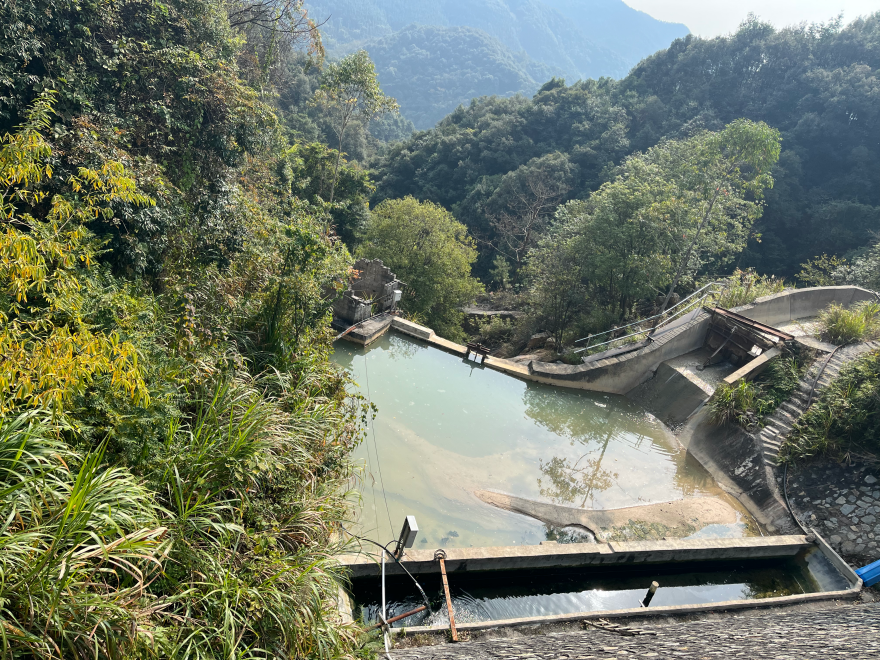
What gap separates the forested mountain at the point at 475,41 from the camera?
99812mm

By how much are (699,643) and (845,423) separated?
6.52 meters

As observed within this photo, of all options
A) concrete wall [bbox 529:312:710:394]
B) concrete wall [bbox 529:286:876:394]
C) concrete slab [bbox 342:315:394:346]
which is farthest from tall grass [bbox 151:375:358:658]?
concrete wall [bbox 529:286:876:394]

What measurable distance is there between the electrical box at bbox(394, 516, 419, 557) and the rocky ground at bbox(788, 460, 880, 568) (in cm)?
684

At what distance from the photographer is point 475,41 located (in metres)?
111

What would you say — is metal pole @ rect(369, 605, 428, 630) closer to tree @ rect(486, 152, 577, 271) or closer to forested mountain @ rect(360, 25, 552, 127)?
tree @ rect(486, 152, 577, 271)

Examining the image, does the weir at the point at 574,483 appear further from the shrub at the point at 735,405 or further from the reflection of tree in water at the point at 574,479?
the shrub at the point at 735,405

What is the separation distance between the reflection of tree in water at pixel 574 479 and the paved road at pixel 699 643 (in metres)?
2.49

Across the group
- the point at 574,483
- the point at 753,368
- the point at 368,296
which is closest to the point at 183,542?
the point at 574,483

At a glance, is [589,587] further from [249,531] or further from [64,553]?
[64,553]

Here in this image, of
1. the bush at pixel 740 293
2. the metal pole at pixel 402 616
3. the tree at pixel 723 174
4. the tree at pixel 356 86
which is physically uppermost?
the tree at pixel 356 86

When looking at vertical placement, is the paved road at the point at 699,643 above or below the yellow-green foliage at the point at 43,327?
below

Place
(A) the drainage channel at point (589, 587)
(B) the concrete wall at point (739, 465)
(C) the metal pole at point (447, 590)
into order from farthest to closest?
(B) the concrete wall at point (739, 465)
(A) the drainage channel at point (589, 587)
(C) the metal pole at point (447, 590)

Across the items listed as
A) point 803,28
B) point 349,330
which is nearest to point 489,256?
point 349,330

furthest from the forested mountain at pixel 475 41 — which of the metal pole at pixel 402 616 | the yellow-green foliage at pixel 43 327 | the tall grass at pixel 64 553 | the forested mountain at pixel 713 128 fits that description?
the tall grass at pixel 64 553
